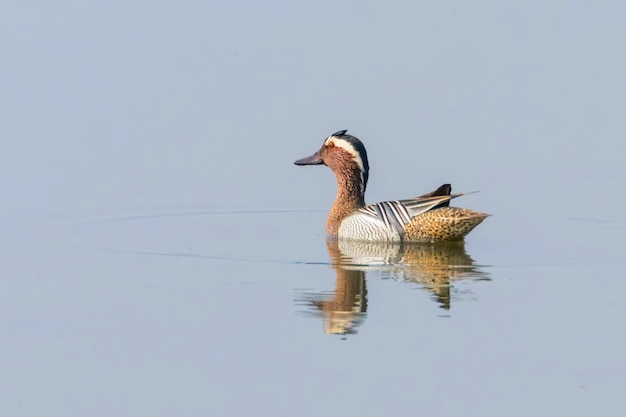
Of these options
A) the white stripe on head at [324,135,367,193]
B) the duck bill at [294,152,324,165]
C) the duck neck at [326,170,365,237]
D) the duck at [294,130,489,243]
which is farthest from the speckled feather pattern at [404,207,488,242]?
the duck bill at [294,152,324,165]

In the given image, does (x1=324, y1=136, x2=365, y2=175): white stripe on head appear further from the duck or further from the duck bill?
the duck bill

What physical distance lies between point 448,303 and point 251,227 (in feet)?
15.5

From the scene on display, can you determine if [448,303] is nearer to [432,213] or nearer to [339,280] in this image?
[339,280]

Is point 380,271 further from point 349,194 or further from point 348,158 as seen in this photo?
point 348,158

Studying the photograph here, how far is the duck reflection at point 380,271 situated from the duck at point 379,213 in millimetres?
142

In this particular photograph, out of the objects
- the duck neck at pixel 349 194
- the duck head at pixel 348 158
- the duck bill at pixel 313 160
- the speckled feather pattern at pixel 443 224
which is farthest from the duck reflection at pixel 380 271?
the duck bill at pixel 313 160

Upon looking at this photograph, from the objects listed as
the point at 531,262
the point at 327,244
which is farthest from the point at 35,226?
the point at 531,262

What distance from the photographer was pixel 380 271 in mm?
14227

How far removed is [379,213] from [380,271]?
102 inches

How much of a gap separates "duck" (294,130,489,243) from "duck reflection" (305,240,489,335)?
0.47ft

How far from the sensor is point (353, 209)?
17562 mm

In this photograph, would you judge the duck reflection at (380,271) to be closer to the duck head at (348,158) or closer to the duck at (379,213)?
the duck at (379,213)

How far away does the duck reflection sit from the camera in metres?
12.4

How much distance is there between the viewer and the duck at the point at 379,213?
16172 mm
